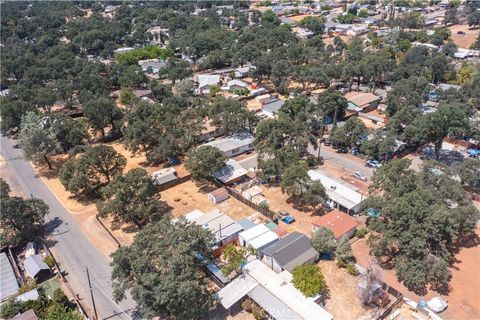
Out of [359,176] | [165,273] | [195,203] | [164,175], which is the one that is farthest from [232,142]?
[165,273]

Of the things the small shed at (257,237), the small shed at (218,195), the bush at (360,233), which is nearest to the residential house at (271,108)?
the small shed at (218,195)

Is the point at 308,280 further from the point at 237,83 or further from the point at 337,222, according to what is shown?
the point at 237,83

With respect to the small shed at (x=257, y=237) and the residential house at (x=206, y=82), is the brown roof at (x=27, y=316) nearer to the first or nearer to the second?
the small shed at (x=257, y=237)

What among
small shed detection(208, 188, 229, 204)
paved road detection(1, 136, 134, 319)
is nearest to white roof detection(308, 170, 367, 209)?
small shed detection(208, 188, 229, 204)

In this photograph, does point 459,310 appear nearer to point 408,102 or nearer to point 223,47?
point 408,102

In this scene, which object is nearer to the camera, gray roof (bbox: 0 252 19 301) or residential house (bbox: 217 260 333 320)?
residential house (bbox: 217 260 333 320)

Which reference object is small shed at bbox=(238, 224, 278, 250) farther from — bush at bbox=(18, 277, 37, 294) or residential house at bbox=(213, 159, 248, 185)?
bush at bbox=(18, 277, 37, 294)
